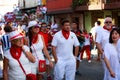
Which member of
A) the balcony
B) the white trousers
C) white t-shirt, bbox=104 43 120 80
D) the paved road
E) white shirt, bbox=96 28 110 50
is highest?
the balcony

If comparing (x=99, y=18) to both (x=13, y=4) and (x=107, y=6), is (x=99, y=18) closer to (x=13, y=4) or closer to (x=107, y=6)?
(x=107, y=6)

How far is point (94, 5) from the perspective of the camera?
27.4 meters

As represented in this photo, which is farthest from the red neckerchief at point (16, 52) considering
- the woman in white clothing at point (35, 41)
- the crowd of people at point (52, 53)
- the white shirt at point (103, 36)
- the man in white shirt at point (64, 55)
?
the white shirt at point (103, 36)

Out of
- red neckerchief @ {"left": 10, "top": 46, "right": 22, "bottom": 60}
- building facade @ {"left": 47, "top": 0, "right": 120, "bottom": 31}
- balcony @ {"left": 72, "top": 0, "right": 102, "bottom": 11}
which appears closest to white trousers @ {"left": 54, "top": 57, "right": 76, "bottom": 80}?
red neckerchief @ {"left": 10, "top": 46, "right": 22, "bottom": 60}

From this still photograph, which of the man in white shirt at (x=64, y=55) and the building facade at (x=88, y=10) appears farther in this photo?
the building facade at (x=88, y=10)

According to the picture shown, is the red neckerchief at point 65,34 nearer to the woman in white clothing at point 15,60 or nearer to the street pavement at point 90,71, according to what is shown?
the woman in white clothing at point 15,60

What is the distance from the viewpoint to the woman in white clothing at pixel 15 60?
603 centimetres

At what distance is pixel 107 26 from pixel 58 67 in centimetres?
172

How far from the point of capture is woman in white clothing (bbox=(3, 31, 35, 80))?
19.8 feet

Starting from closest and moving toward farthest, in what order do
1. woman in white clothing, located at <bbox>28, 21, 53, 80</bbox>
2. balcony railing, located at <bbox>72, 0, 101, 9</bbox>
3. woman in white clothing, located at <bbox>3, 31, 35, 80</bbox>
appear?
woman in white clothing, located at <bbox>3, 31, 35, 80</bbox>
woman in white clothing, located at <bbox>28, 21, 53, 80</bbox>
balcony railing, located at <bbox>72, 0, 101, 9</bbox>

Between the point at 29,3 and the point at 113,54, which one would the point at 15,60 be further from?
the point at 29,3

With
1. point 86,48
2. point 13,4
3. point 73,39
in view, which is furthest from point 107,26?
point 13,4

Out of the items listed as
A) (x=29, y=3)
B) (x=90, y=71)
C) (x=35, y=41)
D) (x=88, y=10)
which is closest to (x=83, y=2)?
(x=88, y=10)

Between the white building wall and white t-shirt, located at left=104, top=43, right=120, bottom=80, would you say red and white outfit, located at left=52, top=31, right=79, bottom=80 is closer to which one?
white t-shirt, located at left=104, top=43, right=120, bottom=80
